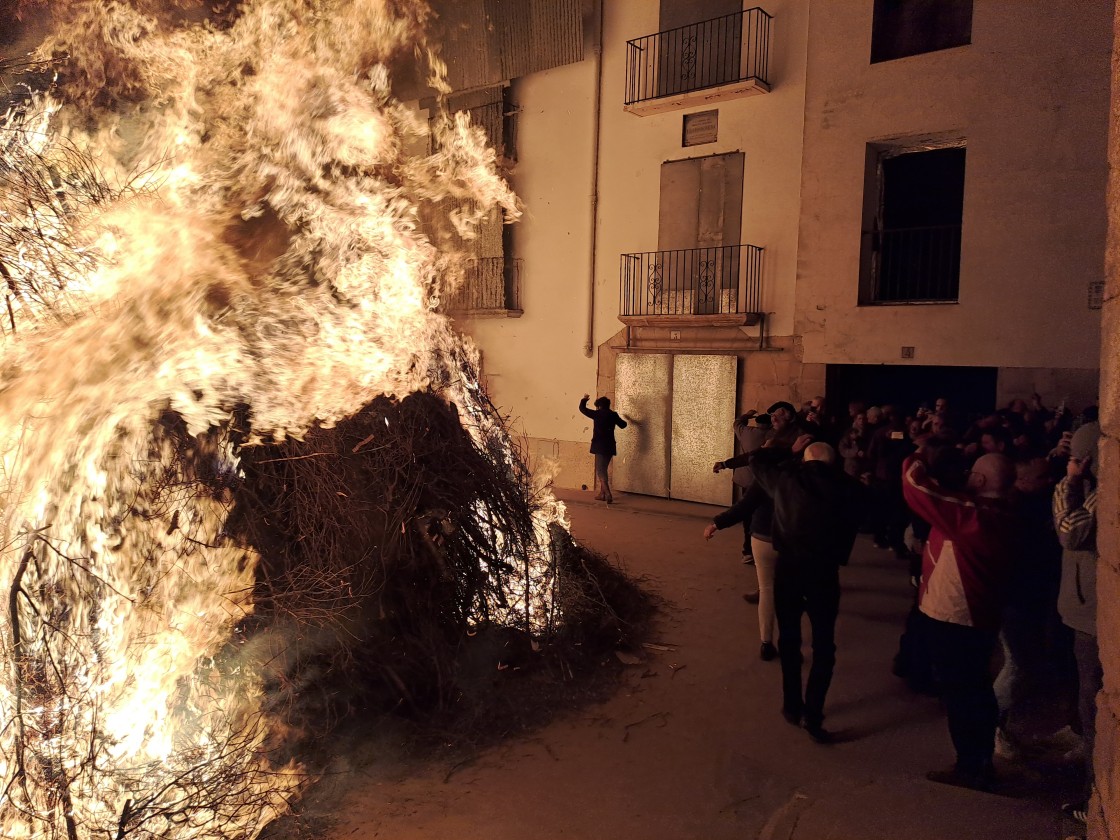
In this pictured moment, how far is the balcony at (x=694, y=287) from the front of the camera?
12266 mm

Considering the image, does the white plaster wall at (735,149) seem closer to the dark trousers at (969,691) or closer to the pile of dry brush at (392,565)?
the pile of dry brush at (392,565)

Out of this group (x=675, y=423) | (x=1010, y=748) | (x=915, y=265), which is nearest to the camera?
(x=1010, y=748)

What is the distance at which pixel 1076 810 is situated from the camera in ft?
11.8

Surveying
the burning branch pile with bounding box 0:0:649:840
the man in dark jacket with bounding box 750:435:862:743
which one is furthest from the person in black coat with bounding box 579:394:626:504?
the man in dark jacket with bounding box 750:435:862:743

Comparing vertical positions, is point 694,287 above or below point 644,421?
above

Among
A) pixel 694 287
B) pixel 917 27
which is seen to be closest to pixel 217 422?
pixel 694 287

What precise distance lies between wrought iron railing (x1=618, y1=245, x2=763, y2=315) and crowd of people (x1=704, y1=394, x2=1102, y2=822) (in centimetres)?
694

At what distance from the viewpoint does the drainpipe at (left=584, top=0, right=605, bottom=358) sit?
13711 millimetres

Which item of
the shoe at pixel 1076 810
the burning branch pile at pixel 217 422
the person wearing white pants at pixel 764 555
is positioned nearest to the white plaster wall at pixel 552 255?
the person wearing white pants at pixel 764 555

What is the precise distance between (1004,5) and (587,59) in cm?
690

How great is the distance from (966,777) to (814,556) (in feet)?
4.61

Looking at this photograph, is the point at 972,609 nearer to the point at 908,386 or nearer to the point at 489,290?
the point at 908,386

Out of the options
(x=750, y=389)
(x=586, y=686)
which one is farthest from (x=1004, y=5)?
(x=586, y=686)

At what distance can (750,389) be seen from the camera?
40.0ft
